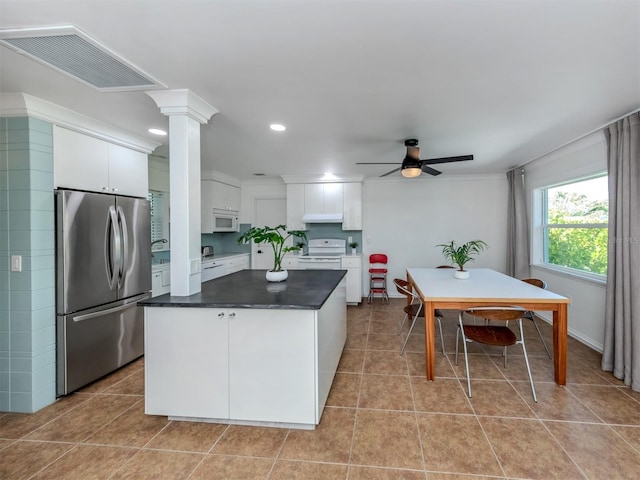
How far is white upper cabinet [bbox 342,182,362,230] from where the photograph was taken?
18.5ft

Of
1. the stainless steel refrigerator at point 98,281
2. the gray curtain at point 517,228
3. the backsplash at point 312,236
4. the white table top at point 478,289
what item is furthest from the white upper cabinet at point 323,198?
the stainless steel refrigerator at point 98,281

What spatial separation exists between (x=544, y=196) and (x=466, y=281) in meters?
2.41

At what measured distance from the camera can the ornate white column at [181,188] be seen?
7.48ft

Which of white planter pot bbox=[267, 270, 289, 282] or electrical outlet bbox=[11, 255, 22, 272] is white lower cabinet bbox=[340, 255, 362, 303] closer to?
white planter pot bbox=[267, 270, 289, 282]

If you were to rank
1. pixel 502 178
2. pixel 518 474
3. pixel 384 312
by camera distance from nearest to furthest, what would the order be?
pixel 518 474
pixel 384 312
pixel 502 178

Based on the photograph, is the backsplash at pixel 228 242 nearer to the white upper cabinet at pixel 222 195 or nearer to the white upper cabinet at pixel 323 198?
the white upper cabinet at pixel 222 195

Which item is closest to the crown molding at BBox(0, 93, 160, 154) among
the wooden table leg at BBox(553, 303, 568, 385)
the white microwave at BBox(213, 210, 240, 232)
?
the white microwave at BBox(213, 210, 240, 232)

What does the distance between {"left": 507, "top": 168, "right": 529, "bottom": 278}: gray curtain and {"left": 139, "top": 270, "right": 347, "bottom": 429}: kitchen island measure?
4136 mm

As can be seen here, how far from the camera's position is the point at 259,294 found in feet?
7.54

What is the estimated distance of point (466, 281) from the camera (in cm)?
344

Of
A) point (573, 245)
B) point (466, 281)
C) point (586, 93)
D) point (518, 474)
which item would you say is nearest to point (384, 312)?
point (466, 281)

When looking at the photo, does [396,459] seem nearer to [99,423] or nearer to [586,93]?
[99,423]

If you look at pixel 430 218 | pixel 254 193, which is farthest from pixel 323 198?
pixel 430 218

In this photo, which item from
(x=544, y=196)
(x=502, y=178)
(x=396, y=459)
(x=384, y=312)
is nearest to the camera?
(x=396, y=459)
